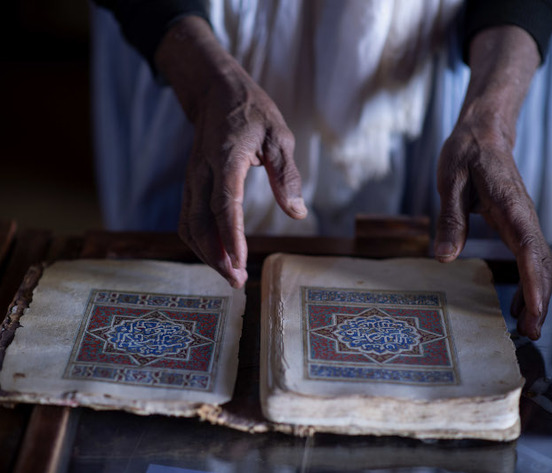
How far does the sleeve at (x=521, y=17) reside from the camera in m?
1.00

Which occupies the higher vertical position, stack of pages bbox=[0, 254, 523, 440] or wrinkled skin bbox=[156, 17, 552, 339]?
wrinkled skin bbox=[156, 17, 552, 339]

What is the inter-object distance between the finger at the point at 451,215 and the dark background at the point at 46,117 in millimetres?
1515

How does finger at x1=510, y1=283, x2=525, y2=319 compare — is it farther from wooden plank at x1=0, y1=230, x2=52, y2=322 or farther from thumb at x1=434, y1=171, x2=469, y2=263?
wooden plank at x1=0, y1=230, x2=52, y2=322

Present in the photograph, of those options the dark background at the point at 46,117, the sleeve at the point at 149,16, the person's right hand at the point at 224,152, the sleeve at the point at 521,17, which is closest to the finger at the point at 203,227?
the person's right hand at the point at 224,152

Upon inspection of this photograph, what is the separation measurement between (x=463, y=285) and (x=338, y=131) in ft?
1.45

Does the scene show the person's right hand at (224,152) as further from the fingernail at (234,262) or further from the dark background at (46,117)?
the dark background at (46,117)

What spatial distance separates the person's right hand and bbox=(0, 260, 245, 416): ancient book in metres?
0.05

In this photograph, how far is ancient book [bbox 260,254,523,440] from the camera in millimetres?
635

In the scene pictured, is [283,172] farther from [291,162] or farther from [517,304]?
[517,304]

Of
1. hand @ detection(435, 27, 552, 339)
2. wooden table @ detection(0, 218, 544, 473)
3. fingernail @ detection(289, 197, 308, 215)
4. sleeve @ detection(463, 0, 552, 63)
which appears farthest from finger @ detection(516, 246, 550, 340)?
sleeve @ detection(463, 0, 552, 63)

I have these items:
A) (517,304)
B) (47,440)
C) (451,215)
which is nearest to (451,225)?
(451,215)

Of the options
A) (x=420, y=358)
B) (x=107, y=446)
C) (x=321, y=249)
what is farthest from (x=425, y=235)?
(x=107, y=446)

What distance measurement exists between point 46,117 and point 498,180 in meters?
2.19

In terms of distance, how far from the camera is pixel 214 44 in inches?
38.4
